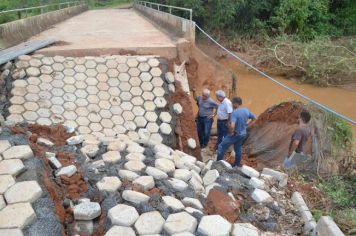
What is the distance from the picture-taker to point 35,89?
222 inches

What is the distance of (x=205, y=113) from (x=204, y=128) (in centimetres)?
34

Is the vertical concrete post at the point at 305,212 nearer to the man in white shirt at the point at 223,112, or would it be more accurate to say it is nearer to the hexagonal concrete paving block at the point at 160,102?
the man in white shirt at the point at 223,112

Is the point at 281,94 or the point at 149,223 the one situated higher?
the point at 149,223

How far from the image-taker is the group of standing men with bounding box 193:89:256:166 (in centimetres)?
549

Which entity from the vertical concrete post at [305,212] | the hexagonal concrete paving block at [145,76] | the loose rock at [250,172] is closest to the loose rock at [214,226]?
the vertical concrete post at [305,212]

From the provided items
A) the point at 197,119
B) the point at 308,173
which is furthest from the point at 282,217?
the point at 197,119

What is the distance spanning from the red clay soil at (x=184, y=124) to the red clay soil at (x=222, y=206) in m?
2.03

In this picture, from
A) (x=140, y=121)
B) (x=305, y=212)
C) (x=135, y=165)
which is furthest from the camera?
(x=140, y=121)

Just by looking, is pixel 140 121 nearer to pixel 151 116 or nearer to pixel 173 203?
pixel 151 116

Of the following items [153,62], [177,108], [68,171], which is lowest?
[177,108]

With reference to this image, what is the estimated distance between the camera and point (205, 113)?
6.33m

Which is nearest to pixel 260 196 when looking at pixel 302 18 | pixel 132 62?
pixel 132 62

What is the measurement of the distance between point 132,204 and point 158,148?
1.35 meters

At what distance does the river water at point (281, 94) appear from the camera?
10.8 m
